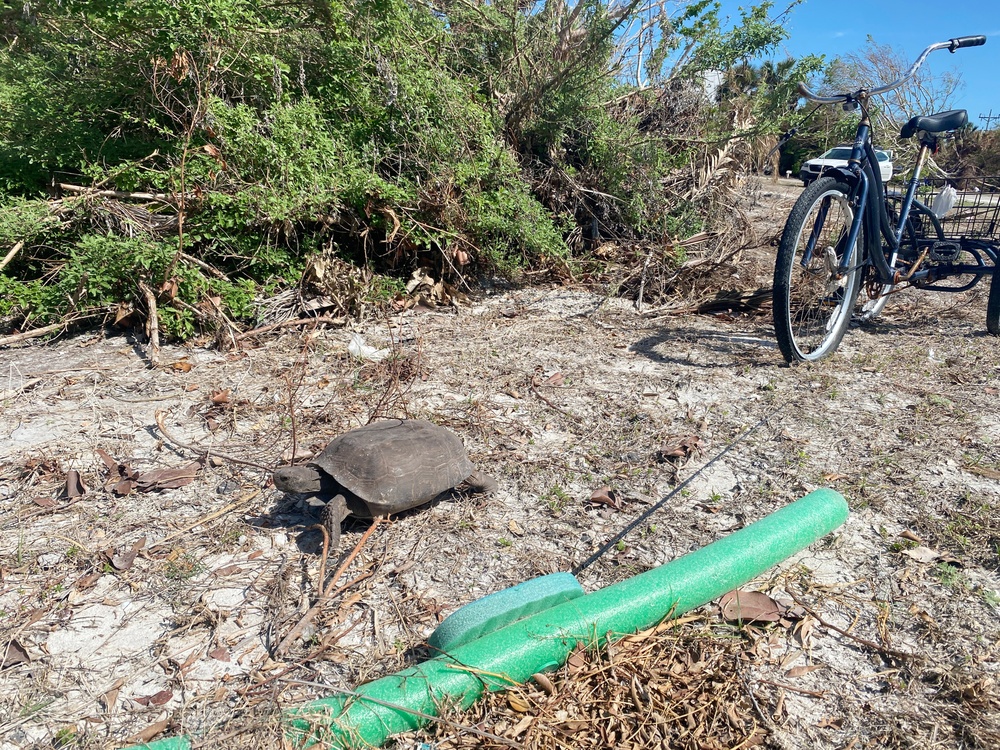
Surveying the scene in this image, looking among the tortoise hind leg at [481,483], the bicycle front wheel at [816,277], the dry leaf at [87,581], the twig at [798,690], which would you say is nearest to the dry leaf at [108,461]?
the dry leaf at [87,581]

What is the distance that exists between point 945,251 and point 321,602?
518 cm

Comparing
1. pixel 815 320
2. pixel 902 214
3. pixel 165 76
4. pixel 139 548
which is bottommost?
pixel 139 548


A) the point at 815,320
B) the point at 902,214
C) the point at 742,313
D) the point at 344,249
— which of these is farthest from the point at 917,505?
the point at 344,249

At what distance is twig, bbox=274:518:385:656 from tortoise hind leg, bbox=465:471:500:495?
1.53ft

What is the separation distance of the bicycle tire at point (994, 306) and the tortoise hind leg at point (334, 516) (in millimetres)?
5071

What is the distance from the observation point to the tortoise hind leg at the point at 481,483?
2.93 m

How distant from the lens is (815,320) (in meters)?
4.49

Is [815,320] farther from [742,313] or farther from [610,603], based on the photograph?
[610,603]

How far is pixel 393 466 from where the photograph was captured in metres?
2.61

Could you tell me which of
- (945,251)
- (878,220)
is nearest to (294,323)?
(878,220)

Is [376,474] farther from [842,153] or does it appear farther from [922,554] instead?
[842,153]

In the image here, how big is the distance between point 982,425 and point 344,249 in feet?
16.4

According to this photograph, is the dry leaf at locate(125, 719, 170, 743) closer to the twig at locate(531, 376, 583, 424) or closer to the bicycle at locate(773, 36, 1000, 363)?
the twig at locate(531, 376, 583, 424)

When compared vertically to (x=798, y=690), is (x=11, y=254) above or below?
above
